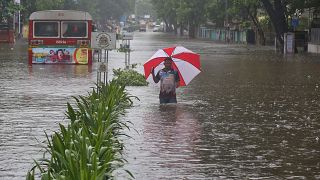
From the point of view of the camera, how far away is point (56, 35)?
109ft

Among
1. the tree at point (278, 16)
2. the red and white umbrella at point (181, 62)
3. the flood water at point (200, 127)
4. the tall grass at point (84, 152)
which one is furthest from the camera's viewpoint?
the tree at point (278, 16)

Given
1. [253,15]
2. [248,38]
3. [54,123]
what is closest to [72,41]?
[54,123]

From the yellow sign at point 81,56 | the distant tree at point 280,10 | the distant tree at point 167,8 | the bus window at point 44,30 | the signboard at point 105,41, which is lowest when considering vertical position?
the yellow sign at point 81,56

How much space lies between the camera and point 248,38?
261 ft

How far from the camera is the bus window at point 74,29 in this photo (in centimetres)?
3322

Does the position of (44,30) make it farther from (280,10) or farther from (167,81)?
(280,10)

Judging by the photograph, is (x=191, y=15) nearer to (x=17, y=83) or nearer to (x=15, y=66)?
(x=15, y=66)

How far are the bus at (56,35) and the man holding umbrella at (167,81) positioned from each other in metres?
15.4

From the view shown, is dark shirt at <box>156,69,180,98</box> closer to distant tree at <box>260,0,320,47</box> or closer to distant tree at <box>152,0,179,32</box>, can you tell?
distant tree at <box>260,0,320,47</box>

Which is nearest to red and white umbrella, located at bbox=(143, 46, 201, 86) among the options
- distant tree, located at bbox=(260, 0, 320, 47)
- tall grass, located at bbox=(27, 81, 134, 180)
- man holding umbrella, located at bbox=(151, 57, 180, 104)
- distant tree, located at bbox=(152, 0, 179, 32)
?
man holding umbrella, located at bbox=(151, 57, 180, 104)

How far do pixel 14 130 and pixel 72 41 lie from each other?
1976 cm

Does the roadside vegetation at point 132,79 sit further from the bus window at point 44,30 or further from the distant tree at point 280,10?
the distant tree at point 280,10

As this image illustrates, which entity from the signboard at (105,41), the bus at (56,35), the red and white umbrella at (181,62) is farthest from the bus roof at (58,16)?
the signboard at (105,41)

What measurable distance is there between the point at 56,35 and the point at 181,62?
15.5m
